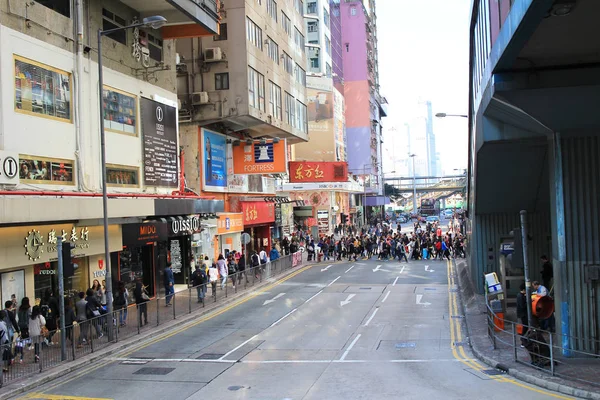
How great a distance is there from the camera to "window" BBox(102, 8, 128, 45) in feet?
71.6

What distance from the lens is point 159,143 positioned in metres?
25.3

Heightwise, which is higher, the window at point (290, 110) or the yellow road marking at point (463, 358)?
the window at point (290, 110)

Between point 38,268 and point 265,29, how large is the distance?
2225 centimetres

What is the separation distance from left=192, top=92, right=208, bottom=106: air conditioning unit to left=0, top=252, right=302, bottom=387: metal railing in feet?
33.3

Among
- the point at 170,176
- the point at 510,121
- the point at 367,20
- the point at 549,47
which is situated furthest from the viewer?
the point at 367,20

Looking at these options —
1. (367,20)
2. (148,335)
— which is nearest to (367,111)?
(367,20)

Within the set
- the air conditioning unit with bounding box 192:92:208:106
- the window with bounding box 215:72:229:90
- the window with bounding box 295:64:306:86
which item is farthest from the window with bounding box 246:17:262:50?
the window with bounding box 295:64:306:86

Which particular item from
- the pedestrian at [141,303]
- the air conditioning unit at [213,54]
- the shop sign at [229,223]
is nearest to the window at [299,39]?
the air conditioning unit at [213,54]

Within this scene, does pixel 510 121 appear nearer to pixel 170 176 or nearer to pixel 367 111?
pixel 170 176

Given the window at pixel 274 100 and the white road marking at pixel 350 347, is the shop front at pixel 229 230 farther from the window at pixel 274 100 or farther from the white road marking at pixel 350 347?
the white road marking at pixel 350 347

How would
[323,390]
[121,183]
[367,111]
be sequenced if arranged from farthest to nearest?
[367,111] < [121,183] < [323,390]

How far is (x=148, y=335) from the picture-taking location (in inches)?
672

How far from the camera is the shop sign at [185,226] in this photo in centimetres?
2533

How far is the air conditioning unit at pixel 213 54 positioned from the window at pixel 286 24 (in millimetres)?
9387
